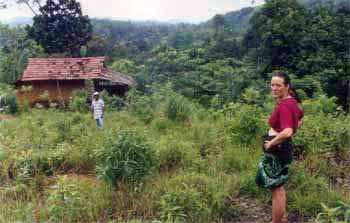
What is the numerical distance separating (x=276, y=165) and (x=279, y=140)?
26cm

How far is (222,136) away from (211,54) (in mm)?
18379

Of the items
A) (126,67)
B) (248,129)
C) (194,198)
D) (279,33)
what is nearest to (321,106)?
(248,129)

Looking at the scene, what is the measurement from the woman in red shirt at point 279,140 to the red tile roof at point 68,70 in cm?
1375

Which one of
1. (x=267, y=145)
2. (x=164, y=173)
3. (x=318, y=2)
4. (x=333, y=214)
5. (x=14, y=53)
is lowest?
(x=164, y=173)

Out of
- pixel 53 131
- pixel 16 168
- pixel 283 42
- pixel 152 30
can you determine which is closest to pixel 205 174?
pixel 16 168

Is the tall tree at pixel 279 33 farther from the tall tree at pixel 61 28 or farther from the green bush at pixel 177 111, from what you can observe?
the green bush at pixel 177 111

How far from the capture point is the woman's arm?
291 cm

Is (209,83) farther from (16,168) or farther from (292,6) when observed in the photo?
(16,168)

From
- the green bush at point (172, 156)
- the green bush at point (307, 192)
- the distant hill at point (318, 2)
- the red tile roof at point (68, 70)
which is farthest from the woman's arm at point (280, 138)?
the distant hill at point (318, 2)

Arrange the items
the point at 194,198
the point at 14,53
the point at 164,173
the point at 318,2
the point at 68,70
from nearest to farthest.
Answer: the point at 194,198, the point at 164,173, the point at 68,70, the point at 14,53, the point at 318,2

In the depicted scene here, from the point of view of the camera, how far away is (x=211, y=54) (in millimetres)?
23781

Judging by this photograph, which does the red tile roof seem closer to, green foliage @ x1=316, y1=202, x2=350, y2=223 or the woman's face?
the woman's face

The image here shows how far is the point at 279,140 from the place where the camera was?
2.97 meters

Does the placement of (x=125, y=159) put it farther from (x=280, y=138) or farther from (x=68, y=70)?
(x=68, y=70)
